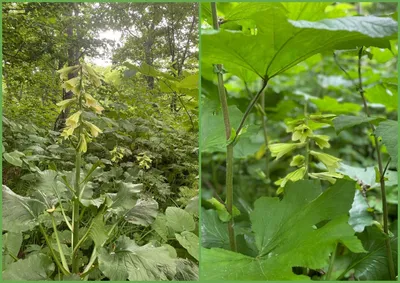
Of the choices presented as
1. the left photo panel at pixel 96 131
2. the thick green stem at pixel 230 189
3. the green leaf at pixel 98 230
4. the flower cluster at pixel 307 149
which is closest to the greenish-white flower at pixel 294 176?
the flower cluster at pixel 307 149

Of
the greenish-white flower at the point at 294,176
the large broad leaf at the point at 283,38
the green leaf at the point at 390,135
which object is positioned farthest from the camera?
the greenish-white flower at the point at 294,176

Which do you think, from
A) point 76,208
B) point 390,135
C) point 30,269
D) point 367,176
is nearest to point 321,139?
point 390,135

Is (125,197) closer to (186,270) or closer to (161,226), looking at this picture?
(161,226)

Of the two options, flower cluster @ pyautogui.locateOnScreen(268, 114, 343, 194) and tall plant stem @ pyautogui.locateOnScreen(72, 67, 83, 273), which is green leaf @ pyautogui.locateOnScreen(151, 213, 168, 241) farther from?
flower cluster @ pyautogui.locateOnScreen(268, 114, 343, 194)

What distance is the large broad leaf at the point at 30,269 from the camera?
836 millimetres

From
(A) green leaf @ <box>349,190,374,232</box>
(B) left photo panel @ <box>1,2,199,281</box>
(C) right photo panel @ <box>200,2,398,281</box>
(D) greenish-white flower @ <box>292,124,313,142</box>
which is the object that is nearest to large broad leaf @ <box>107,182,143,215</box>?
(B) left photo panel @ <box>1,2,199,281</box>

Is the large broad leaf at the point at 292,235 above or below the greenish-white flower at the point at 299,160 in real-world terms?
below

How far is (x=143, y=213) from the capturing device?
1030mm

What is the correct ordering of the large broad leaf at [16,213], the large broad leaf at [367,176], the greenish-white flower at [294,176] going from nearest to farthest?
the greenish-white flower at [294,176] < the large broad leaf at [16,213] < the large broad leaf at [367,176]

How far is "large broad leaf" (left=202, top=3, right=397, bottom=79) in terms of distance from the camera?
527 mm

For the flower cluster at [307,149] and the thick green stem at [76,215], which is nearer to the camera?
the flower cluster at [307,149]

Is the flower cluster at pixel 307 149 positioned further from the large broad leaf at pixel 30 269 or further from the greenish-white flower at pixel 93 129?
the large broad leaf at pixel 30 269

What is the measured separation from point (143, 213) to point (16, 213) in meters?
0.32

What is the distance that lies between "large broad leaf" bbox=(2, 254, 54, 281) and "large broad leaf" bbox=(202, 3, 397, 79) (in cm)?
62
